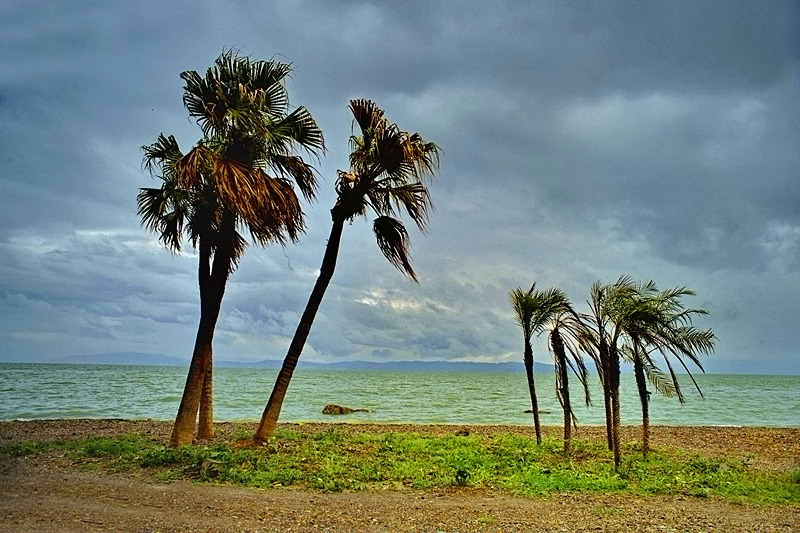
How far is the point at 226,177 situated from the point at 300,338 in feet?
12.7

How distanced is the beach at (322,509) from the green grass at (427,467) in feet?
1.43

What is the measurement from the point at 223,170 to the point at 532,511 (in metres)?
8.02

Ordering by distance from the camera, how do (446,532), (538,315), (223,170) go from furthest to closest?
(538,315), (223,170), (446,532)

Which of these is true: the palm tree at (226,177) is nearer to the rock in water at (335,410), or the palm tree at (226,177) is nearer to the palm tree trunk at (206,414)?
the palm tree trunk at (206,414)

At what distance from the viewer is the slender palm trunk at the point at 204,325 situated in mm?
13195

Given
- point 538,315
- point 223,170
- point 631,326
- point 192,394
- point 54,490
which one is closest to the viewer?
point 54,490

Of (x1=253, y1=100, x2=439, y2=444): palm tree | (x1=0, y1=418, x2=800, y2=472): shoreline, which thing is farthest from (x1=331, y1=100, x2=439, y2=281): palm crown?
(x1=0, y1=418, x2=800, y2=472): shoreline

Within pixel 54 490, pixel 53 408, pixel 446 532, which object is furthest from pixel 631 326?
pixel 53 408

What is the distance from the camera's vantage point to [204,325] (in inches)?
531

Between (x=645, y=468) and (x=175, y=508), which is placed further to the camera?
(x=645, y=468)

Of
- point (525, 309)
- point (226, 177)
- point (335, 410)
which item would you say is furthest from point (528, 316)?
point (335, 410)

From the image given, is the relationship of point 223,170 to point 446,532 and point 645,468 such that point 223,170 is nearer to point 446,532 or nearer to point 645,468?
point 446,532

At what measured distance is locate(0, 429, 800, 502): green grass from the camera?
33.7 feet

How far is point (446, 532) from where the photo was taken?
7.58 m
